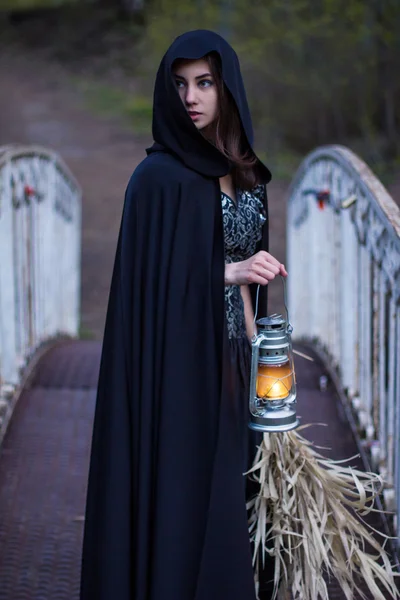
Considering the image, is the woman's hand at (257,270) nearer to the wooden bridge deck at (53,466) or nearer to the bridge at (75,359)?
the bridge at (75,359)

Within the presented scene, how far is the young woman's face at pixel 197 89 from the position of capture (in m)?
2.42

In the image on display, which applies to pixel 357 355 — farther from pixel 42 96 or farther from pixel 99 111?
pixel 42 96

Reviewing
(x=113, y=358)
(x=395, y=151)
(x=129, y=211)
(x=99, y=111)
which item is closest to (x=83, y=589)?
(x=113, y=358)

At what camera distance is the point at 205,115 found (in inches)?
97.0

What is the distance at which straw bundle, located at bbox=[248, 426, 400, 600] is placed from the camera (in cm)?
263

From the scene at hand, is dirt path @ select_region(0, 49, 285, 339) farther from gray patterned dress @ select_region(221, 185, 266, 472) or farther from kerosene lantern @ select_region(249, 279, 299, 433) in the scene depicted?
kerosene lantern @ select_region(249, 279, 299, 433)

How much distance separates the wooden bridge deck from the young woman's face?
1.73m

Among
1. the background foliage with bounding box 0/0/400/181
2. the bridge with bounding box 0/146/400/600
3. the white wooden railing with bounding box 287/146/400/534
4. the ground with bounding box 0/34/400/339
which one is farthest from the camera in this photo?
the background foliage with bounding box 0/0/400/181

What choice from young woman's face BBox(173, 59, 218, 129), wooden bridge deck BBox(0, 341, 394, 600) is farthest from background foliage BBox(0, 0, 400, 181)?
young woman's face BBox(173, 59, 218, 129)

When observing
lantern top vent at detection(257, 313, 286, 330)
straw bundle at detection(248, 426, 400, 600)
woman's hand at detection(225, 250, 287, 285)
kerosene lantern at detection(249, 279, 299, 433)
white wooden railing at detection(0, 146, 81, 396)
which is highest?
white wooden railing at detection(0, 146, 81, 396)

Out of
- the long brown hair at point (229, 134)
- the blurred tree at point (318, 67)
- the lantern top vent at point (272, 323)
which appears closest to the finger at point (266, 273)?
the lantern top vent at point (272, 323)

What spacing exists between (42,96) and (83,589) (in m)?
19.1

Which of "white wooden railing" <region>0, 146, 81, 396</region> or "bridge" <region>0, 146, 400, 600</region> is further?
"white wooden railing" <region>0, 146, 81, 396</region>

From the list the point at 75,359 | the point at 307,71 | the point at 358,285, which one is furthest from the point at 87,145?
the point at 358,285
